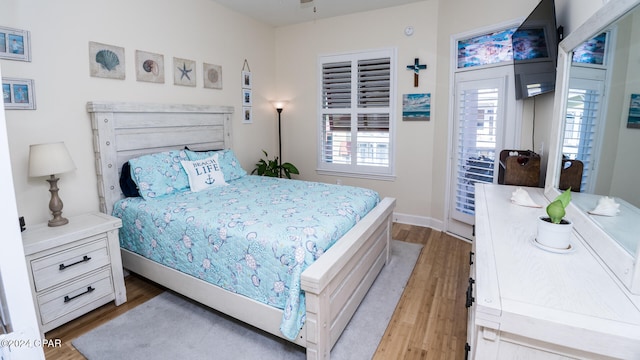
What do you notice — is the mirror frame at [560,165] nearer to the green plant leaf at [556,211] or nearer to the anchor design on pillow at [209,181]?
the green plant leaf at [556,211]

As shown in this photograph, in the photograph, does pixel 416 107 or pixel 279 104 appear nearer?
pixel 416 107

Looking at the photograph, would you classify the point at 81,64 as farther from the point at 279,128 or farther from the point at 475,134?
the point at 475,134

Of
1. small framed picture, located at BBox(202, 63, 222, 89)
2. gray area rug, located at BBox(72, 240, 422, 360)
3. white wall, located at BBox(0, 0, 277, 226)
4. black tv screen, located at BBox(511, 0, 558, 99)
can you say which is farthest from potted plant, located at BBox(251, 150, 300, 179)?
black tv screen, located at BBox(511, 0, 558, 99)

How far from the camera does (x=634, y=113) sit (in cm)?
112

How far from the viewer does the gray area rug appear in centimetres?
207

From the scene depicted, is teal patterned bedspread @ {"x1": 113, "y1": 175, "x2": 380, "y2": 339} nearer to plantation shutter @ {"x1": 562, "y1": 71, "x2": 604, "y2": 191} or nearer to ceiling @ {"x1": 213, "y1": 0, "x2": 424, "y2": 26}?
plantation shutter @ {"x1": 562, "y1": 71, "x2": 604, "y2": 191}

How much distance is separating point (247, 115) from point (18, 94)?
2.56m

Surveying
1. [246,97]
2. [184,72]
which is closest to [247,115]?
[246,97]

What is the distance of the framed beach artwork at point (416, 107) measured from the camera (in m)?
4.14

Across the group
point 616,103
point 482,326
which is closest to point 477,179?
point 616,103

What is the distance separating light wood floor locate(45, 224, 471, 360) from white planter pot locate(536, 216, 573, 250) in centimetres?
108

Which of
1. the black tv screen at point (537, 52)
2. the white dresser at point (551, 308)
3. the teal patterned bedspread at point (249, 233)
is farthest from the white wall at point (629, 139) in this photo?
the teal patterned bedspread at point (249, 233)

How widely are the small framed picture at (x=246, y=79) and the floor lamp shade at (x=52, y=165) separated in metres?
2.52

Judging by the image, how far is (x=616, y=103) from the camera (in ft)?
4.05
